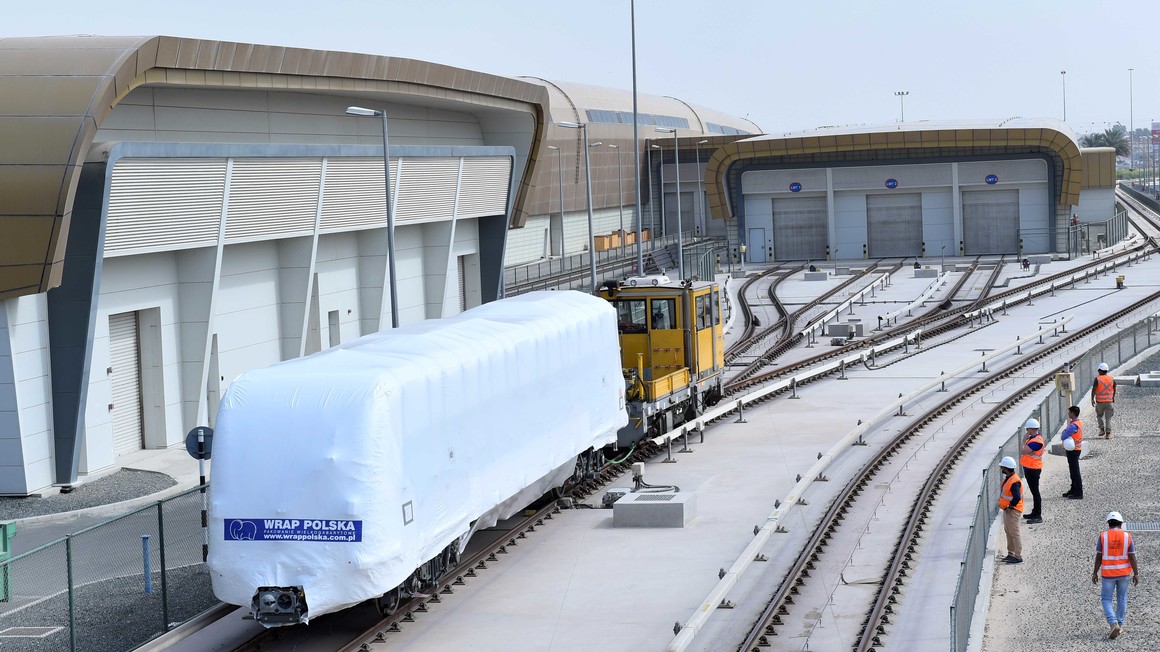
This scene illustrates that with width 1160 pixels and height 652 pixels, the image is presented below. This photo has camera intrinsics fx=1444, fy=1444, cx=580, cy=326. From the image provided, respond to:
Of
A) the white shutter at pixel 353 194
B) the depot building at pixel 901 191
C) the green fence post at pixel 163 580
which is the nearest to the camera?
the green fence post at pixel 163 580

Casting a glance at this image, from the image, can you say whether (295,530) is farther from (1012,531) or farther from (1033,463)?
(1033,463)

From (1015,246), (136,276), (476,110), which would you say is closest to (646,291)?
(136,276)

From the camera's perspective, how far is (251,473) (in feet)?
47.8

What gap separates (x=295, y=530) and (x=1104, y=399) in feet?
60.2

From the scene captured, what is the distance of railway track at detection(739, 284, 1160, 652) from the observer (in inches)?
618

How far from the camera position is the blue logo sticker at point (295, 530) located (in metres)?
14.5

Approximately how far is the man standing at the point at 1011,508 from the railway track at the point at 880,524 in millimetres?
1271

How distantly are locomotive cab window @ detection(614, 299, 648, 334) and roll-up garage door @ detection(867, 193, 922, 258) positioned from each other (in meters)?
56.3

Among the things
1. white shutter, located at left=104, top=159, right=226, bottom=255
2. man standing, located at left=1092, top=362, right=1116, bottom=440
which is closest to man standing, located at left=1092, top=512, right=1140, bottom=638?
man standing, located at left=1092, top=362, right=1116, bottom=440

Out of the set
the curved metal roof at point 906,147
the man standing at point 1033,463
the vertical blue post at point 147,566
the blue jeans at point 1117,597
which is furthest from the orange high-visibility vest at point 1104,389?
the curved metal roof at point 906,147

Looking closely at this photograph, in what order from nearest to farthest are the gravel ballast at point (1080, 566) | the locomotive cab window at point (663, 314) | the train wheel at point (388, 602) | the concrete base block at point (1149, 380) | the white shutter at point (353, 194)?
the gravel ballast at point (1080, 566) < the train wheel at point (388, 602) < the locomotive cab window at point (663, 314) < the concrete base block at point (1149, 380) < the white shutter at point (353, 194)

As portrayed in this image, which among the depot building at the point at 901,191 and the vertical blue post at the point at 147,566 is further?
the depot building at the point at 901,191

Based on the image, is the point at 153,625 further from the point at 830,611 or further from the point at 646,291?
the point at 646,291

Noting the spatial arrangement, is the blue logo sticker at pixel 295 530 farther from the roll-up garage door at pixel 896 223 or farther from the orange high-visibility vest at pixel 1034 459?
the roll-up garage door at pixel 896 223
